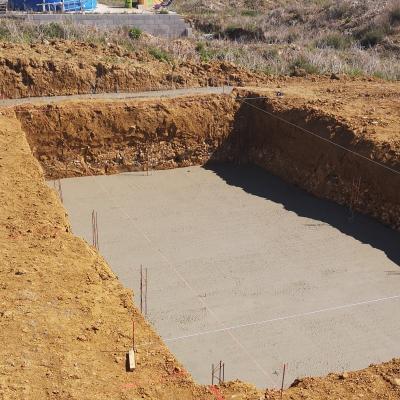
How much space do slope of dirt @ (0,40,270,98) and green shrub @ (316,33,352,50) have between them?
8.34m

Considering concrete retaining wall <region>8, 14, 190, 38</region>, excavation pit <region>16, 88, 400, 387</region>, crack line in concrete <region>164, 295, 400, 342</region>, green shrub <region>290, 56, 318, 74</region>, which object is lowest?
crack line in concrete <region>164, 295, 400, 342</region>

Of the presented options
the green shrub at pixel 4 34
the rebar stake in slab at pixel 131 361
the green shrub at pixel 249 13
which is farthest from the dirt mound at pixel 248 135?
the green shrub at pixel 249 13

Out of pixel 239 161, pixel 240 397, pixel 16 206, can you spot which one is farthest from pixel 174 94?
pixel 240 397

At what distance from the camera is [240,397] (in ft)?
23.8

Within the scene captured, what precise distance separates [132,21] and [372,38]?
11491 mm

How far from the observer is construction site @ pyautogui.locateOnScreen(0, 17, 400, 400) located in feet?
25.4

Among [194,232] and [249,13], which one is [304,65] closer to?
[194,232]

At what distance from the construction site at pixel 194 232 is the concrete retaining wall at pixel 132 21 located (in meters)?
4.42

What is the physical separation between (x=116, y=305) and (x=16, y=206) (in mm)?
3723

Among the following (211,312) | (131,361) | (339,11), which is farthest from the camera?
(339,11)

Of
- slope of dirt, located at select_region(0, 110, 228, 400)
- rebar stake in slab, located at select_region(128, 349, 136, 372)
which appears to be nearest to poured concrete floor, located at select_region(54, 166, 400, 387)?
slope of dirt, located at select_region(0, 110, 228, 400)

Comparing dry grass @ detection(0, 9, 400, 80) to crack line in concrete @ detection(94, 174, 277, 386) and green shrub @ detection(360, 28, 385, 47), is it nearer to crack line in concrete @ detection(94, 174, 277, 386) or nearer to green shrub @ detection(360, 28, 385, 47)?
green shrub @ detection(360, 28, 385, 47)

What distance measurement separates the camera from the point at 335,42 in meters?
29.0

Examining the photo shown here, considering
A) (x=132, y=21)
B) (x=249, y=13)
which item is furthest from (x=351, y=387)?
(x=249, y=13)
